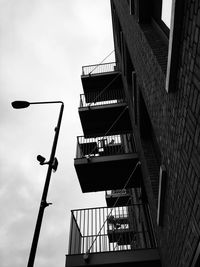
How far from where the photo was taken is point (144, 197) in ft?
27.5

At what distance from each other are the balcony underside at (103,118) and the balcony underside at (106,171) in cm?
241

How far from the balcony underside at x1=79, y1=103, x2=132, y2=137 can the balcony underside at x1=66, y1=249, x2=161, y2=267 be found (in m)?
5.32

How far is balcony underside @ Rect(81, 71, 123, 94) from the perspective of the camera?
11641mm

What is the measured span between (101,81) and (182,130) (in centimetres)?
967

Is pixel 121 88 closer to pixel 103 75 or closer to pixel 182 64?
pixel 103 75

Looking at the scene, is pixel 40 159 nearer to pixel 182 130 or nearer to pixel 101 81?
pixel 182 130

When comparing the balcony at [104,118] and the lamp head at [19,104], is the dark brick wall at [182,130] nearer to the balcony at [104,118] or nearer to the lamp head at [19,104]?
the lamp head at [19,104]

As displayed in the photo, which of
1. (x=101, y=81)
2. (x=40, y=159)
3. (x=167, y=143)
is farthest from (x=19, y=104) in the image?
(x=101, y=81)

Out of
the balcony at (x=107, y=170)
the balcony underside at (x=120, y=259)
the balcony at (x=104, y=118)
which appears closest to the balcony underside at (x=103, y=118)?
the balcony at (x=104, y=118)

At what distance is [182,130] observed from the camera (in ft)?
8.71

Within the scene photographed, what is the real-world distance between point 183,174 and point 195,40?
147 centimetres

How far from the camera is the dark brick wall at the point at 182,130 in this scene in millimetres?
2271

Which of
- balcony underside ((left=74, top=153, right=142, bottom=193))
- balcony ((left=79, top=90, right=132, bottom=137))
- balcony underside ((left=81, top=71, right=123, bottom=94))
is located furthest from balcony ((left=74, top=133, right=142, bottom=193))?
balcony underside ((left=81, top=71, right=123, bottom=94))

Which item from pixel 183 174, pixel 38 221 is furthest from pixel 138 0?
pixel 38 221
